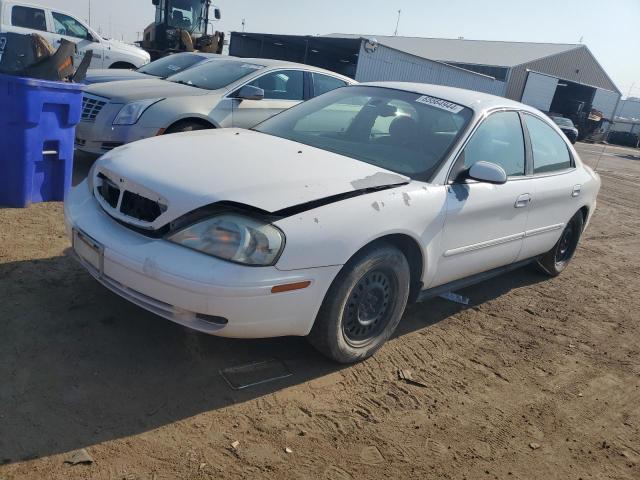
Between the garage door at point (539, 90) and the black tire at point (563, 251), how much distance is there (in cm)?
3541

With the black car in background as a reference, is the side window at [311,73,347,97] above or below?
above

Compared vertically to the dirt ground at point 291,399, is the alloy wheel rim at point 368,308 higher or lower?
higher

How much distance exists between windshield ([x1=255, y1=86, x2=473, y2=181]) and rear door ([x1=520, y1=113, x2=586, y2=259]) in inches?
40.1

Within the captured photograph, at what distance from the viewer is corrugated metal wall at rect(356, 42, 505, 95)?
2522cm

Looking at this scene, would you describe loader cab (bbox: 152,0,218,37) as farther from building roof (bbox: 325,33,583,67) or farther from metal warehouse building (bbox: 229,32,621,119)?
building roof (bbox: 325,33,583,67)

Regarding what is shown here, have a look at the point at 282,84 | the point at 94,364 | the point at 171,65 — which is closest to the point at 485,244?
the point at 94,364

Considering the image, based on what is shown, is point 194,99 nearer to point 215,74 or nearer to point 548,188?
point 215,74

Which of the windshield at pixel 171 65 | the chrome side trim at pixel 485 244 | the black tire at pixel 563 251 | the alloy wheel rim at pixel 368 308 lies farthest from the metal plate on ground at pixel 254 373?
the windshield at pixel 171 65

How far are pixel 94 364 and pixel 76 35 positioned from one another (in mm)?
11888

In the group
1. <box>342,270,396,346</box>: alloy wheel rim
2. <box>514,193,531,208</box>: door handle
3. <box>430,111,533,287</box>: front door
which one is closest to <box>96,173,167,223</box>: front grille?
<box>342,270,396,346</box>: alloy wheel rim

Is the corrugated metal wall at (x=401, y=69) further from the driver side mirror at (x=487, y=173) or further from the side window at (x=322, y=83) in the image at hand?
the driver side mirror at (x=487, y=173)

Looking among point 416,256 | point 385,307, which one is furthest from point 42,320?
point 416,256

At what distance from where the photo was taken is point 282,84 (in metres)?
7.47

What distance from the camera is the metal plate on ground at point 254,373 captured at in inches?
116
